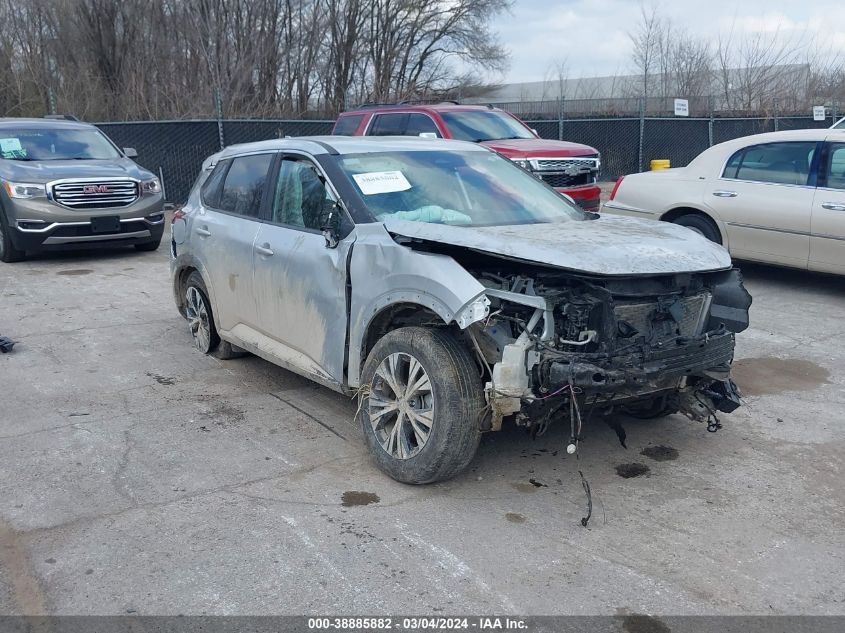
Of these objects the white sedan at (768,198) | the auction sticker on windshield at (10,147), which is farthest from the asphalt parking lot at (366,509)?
the auction sticker on windshield at (10,147)

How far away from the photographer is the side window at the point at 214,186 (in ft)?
20.9

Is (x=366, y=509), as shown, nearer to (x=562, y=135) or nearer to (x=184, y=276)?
(x=184, y=276)

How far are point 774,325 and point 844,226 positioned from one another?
4.43ft

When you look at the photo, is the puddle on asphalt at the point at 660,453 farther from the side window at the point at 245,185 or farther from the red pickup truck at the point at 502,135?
the red pickup truck at the point at 502,135

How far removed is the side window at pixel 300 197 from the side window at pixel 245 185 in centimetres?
23

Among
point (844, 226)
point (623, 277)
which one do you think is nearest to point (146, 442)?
point (623, 277)

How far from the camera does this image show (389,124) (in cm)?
1296

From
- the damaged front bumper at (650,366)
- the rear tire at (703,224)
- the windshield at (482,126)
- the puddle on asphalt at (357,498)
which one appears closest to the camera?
the damaged front bumper at (650,366)

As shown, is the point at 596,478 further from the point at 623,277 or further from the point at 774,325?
the point at 774,325

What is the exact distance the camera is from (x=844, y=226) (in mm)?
8109

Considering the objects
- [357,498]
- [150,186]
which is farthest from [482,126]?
[357,498]

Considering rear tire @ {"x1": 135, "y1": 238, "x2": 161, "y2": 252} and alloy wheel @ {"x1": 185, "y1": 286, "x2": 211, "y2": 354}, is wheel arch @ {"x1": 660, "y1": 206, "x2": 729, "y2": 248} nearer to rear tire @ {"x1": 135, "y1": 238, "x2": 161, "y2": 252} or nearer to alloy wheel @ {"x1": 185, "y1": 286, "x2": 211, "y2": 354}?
alloy wheel @ {"x1": 185, "y1": 286, "x2": 211, "y2": 354}

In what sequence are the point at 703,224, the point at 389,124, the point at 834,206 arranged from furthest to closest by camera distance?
the point at 389,124 < the point at 703,224 < the point at 834,206

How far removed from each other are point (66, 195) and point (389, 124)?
486 cm
